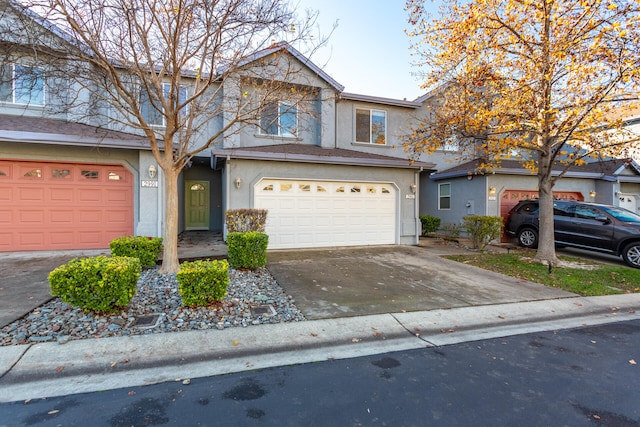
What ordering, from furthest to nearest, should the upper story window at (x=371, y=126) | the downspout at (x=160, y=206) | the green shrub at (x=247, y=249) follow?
1. the upper story window at (x=371, y=126)
2. the downspout at (x=160, y=206)
3. the green shrub at (x=247, y=249)

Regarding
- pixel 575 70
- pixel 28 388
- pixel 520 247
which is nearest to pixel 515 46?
pixel 575 70

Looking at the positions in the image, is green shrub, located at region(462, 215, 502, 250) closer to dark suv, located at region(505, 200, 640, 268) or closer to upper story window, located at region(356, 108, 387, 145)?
dark suv, located at region(505, 200, 640, 268)

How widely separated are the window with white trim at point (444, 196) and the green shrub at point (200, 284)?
12.2 metres

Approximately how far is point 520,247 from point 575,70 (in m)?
6.59

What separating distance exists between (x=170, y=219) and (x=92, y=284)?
7.50ft

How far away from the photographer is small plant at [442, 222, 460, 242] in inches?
503

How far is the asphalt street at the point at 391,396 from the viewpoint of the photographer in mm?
2422

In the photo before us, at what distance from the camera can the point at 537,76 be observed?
7.20 m

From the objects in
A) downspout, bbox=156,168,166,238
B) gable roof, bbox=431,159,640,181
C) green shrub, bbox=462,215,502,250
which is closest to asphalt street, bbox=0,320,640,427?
downspout, bbox=156,168,166,238

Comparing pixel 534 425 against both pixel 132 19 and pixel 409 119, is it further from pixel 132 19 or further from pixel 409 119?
pixel 409 119

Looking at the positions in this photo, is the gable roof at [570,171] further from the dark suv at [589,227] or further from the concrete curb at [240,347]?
the concrete curb at [240,347]

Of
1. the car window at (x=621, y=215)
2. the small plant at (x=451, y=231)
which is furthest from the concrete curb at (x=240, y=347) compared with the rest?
the small plant at (x=451, y=231)

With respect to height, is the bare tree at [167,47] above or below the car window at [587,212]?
above

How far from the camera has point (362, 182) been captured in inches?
416
